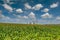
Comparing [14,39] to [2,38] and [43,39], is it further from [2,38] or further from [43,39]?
[43,39]

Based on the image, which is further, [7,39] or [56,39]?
[56,39]

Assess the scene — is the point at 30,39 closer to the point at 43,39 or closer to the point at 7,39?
the point at 43,39

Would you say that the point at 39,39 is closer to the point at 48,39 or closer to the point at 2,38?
the point at 48,39

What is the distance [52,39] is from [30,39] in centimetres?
217

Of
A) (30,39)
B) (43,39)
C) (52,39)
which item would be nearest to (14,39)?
(30,39)

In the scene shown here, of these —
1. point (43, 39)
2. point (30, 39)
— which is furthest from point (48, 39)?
point (30, 39)

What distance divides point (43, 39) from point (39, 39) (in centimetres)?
37

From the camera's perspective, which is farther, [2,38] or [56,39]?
[56,39]

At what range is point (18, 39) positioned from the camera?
13703mm

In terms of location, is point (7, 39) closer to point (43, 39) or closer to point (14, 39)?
point (14, 39)

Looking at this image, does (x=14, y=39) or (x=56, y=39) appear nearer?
(x=14, y=39)

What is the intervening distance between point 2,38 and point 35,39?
292 centimetres

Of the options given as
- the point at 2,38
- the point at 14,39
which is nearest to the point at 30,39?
the point at 14,39

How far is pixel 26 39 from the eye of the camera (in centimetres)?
1359
